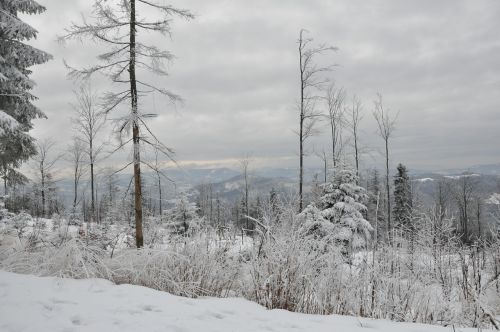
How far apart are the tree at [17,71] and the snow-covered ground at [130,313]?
26.0ft

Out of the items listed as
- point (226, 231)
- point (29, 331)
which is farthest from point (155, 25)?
point (29, 331)

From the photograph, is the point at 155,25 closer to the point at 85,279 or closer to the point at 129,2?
the point at 129,2

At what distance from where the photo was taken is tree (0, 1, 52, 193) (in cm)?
1049

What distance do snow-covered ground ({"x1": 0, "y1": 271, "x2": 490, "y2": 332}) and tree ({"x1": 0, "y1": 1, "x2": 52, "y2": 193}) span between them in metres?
7.91

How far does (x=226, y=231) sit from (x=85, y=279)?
241 centimetres

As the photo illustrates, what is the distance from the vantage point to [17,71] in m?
11.0

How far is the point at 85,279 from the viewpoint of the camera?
4641mm

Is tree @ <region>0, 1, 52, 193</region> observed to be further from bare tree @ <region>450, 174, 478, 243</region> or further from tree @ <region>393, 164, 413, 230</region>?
bare tree @ <region>450, 174, 478, 243</region>

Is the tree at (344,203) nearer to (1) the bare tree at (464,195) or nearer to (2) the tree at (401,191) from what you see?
(2) the tree at (401,191)

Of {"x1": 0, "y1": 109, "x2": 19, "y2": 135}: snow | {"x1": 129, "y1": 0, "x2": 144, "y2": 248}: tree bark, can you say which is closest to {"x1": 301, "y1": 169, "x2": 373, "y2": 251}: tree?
{"x1": 129, "y1": 0, "x2": 144, "y2": 248}: tree bark

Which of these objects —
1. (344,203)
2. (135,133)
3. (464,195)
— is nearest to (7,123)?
(135,133)

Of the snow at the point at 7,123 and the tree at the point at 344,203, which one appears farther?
the tree at the point at 344,203

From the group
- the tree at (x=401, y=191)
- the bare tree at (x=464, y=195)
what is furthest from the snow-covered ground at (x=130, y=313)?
the bare tree at (x=464, y=195)

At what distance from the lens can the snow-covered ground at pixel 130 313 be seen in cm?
321
